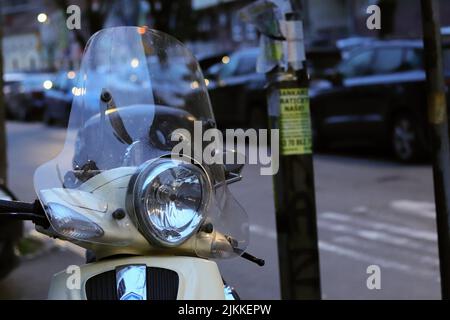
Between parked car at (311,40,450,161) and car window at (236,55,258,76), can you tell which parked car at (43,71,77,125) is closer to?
car window at (236,55,258,76)

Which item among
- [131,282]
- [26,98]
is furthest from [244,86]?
[26,98]

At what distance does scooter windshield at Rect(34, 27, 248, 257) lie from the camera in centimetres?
212

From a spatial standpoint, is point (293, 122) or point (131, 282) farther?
point (293, 122)

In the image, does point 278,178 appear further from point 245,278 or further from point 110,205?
point 110,205

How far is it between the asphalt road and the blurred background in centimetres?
1

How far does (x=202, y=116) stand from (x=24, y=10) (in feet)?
138

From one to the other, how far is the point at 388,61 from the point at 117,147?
7797mm

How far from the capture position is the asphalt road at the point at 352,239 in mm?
4770

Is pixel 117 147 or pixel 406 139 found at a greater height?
pixel 117 147

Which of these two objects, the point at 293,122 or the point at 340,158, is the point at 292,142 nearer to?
the point at 293,122

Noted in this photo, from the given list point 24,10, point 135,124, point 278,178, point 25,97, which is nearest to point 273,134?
point 278,178

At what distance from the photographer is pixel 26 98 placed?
821 inches

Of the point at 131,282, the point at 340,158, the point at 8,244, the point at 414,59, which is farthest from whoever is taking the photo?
the point at 340,158

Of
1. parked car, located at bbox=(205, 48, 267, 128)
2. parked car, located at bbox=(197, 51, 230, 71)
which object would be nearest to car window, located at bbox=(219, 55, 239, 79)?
parked car, located at bbox=(205, 48, 267, 128)
